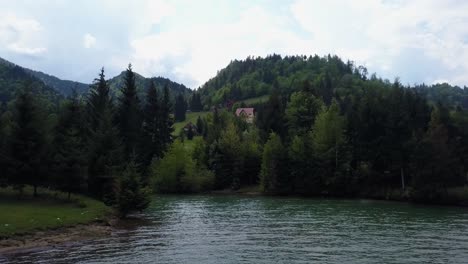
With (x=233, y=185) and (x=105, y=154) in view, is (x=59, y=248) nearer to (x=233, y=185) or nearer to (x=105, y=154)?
(x=105, y=154)

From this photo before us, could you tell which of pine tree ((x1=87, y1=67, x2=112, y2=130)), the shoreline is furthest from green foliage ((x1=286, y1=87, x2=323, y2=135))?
the shoreline

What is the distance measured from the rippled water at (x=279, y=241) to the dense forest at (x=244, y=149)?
10.6 meters

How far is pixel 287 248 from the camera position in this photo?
31766 mm

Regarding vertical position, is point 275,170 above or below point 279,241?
above

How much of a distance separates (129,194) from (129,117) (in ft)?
126

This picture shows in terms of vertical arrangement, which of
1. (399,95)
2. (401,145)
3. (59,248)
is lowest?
(59,248)

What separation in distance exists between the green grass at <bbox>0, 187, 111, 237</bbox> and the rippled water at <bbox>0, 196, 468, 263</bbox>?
14.2ft

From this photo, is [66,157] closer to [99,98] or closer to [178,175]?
[99,98]

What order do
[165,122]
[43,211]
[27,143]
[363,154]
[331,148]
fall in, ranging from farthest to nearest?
[165,122] < [331,148] < [363,154] < [27,143] < [43,211]

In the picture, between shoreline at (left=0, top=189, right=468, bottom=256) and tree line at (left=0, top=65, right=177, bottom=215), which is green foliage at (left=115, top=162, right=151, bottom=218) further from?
shoreline at (left=0, top=189, right=468, bottom=256)

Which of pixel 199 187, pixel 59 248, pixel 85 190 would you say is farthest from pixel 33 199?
pixel 199 187

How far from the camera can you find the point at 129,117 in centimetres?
8294

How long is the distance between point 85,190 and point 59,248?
26.1 meters

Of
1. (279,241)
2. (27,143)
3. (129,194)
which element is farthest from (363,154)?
(27,143)
